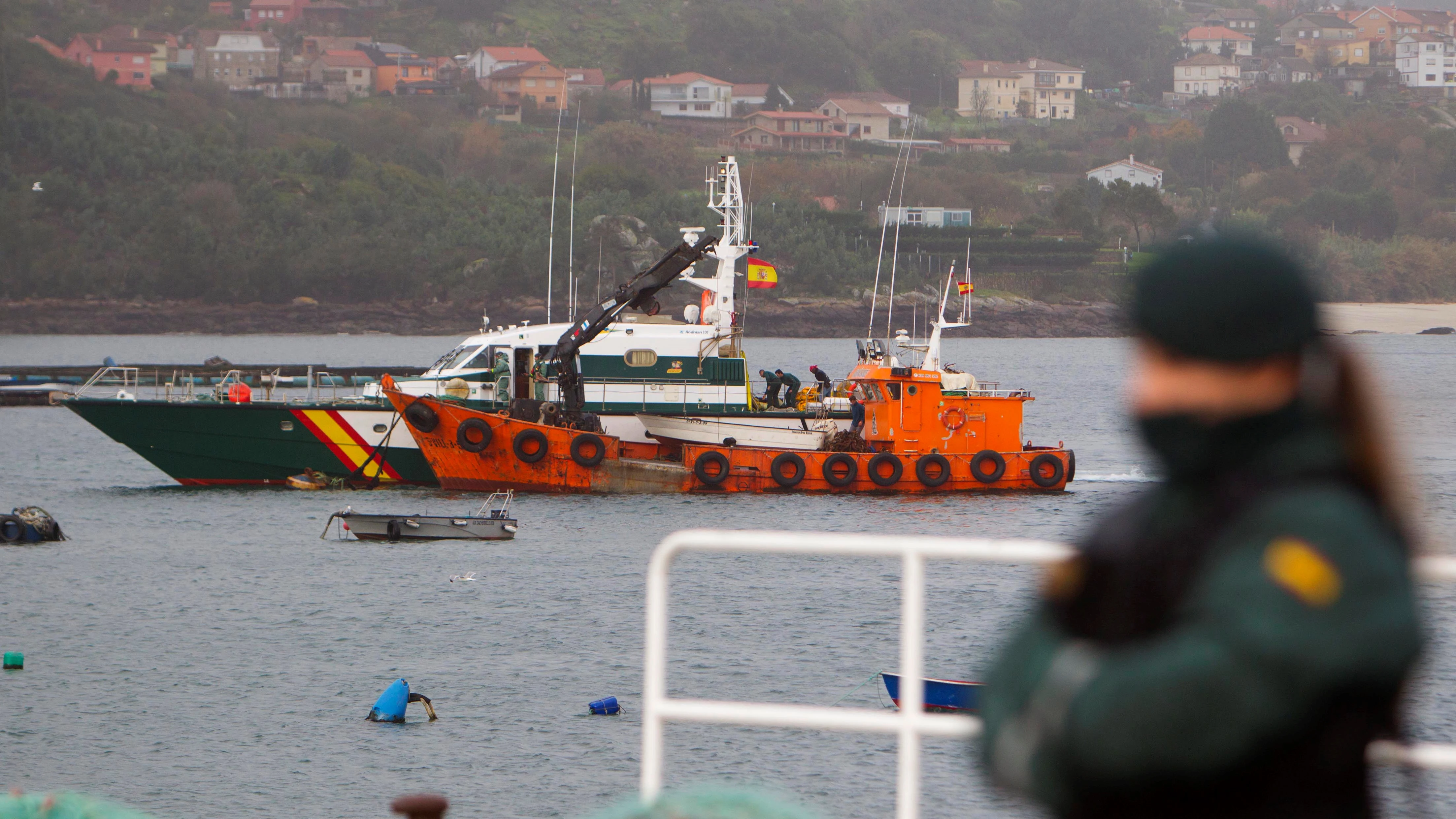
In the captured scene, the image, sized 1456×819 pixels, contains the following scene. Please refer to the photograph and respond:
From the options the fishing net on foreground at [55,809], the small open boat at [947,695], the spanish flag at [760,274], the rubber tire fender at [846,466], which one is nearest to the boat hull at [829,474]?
the rubber tire fender at [846,466]

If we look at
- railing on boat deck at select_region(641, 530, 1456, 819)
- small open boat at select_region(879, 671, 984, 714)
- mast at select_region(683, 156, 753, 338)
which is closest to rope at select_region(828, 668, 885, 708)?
small open boat at select_region(879, 671, 984, 714)

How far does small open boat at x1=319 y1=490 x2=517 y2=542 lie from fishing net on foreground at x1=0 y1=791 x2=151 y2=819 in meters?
24.6

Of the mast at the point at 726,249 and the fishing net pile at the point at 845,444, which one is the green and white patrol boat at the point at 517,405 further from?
the fishing net pile at the point at 845,444

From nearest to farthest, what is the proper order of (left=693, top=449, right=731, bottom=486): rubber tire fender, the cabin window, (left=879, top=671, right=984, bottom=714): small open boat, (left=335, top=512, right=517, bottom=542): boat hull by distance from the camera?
(left=879, top=671, right=984, bottom=714): small open boat
(left=335, top=512, right=517, bottom=542): boat hull
(left=693, top=449, right=731, bottom=486): rubber tire fender
the cabin window

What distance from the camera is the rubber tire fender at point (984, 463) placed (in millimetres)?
30312

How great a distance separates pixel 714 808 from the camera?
2516mm

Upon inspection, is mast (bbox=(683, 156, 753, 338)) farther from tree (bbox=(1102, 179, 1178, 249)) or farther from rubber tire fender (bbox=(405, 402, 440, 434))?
tree (bbox=(1102, 179, 1178, 249))

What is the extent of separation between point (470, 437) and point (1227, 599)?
29.0m

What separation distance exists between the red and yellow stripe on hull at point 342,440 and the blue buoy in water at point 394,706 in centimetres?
1561

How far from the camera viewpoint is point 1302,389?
164 centimetres

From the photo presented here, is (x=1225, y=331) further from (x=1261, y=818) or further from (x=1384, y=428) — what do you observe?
(x=1261, y=818)

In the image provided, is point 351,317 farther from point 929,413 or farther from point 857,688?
point 857,688

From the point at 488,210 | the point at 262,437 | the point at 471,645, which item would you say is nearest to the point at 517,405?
the point at 262,437

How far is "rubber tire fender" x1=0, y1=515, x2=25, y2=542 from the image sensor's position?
3077 centimetres
